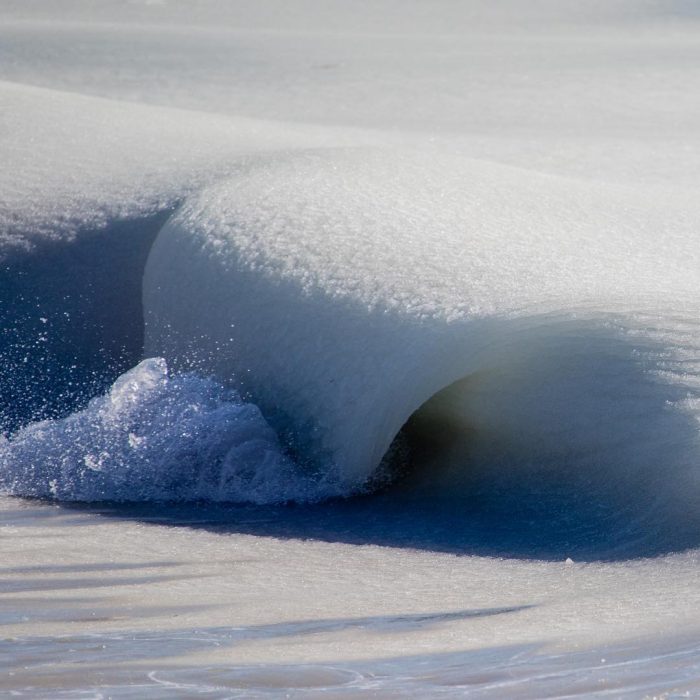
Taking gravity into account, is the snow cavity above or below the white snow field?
below

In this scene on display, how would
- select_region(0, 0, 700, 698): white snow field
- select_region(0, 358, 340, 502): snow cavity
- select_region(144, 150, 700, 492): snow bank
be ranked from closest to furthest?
select_region(0, 0, 700, 698): white snow field → select_region(144, 150, 700, 492): snow bank → select_region(0, 358, 340, 502): snow cavity

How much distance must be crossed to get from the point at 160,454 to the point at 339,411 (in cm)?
37

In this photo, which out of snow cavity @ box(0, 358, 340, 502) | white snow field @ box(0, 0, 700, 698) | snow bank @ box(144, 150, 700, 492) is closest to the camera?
white snow field @ box(0, 0, 700, 698)

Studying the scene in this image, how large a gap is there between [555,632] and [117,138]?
8.46ft

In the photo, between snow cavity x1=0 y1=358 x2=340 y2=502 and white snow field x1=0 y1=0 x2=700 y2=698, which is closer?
white snow field x1=0 y1=0 x2=700 y2=698

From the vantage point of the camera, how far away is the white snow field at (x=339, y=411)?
4.36 feet

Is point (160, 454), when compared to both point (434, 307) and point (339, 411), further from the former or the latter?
point (434, 307)

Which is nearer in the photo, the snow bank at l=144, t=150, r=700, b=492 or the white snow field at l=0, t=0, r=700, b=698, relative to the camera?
the white snow field at l=0, t=0, r=700, b=698

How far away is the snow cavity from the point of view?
229cm

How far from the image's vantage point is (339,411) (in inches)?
88.7

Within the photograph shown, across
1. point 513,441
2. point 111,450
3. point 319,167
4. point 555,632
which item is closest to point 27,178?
point 319,167

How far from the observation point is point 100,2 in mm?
7254

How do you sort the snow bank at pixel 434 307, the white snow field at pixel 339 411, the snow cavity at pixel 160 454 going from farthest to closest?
the snow cavity at pixel 160 454 < the snow bank at pixel 434 307 < the white snow field at pixel 339 411

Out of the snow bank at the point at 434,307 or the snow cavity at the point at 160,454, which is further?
the snow cavity at the point at 160,454
